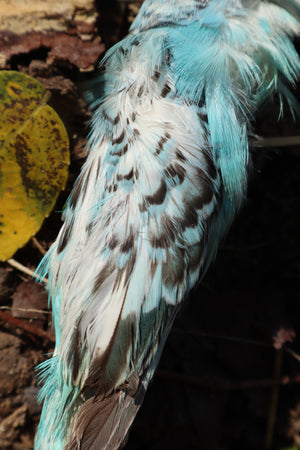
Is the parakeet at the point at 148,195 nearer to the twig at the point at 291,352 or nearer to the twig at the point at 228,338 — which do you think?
the twig at the point at 228,338

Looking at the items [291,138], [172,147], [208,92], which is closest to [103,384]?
[172,147]

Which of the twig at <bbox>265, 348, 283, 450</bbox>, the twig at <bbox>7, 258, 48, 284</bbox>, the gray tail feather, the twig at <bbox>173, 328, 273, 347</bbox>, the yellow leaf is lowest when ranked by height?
the twig at <bbox>265, 348, 283, 450</bbox>

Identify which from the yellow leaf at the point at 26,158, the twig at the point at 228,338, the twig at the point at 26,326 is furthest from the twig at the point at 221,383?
the yellow leaf at the point at 26,158

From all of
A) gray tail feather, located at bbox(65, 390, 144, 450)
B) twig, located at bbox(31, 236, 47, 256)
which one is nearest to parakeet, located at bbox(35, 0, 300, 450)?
gray tail feather, located at bbox(65, 390, 144, 450)

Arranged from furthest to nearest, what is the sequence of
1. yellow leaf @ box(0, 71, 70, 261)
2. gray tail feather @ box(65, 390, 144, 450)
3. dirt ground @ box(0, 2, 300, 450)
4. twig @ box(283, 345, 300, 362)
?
twig @ box(283, 345, 300, 362), dirt ground @ box(0, 2, 300, 450), yellow leaf @ box(0, 71, 70, 261), gray tail feather @ box(65, 390, 144, 450)

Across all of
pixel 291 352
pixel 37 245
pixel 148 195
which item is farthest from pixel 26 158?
pixel 291 352

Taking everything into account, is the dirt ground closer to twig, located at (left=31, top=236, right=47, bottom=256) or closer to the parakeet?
twig, located at (left=31, top=236, right=47, bottom=256)
